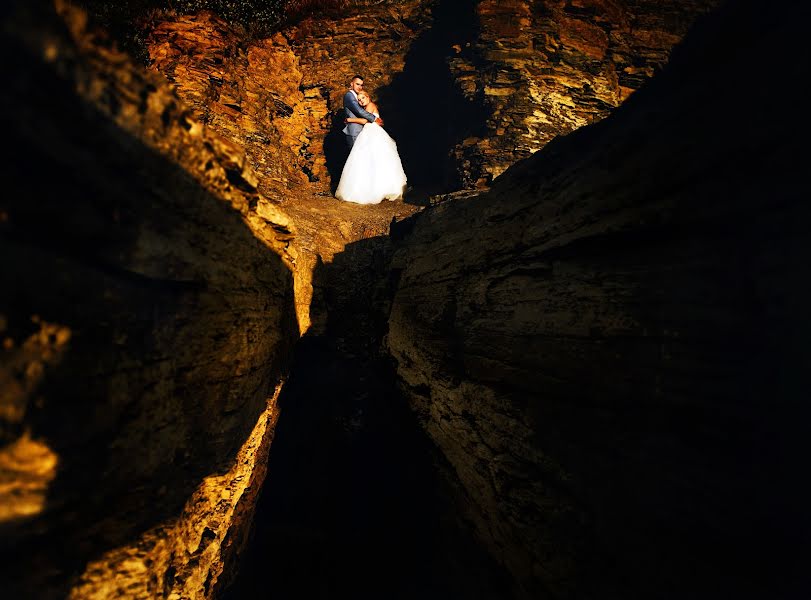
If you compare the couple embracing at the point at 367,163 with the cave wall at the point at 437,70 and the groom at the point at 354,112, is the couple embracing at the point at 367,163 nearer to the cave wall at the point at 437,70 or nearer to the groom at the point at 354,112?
the groom at the point at 354,112

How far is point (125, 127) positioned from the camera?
1.48m

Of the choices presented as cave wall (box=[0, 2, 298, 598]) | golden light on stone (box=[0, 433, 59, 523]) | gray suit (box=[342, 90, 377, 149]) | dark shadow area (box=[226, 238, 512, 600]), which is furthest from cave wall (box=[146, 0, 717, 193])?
golden light on stone (box=[0, 433, 59, 523])

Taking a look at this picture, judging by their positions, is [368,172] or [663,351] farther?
[368,172]

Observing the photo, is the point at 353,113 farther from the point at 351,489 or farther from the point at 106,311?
the point at 351,489

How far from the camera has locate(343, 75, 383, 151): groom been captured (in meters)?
7.23

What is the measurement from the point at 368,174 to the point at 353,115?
5.43ft

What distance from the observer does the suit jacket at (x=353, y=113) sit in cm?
723

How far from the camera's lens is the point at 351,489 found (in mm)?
4215

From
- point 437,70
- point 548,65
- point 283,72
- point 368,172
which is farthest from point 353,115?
point 548,65

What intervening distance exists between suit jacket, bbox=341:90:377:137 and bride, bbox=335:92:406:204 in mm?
119

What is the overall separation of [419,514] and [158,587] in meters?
2.47

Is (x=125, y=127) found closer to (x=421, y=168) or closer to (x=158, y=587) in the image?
(x=158, y=587)

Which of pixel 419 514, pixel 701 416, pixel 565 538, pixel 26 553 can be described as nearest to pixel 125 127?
pixel 26 553

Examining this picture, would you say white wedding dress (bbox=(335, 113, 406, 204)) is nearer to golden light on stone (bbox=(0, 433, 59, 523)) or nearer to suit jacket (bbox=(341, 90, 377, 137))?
suit jacket (bbox=(341, 90, 377, 137))
